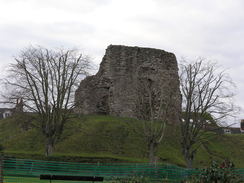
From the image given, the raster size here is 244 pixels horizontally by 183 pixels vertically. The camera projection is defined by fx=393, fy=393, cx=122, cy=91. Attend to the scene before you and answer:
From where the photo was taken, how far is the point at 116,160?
91.8 feet

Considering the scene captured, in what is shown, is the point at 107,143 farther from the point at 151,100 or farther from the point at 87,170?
the point at 87,170

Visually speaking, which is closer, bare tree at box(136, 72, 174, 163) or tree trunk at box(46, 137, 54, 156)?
tree trunk at box(46, 137, 54, 156)

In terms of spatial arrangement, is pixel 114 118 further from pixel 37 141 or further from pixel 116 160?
pixel 116 160

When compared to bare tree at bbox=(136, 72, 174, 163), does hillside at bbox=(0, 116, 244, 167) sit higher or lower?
lower

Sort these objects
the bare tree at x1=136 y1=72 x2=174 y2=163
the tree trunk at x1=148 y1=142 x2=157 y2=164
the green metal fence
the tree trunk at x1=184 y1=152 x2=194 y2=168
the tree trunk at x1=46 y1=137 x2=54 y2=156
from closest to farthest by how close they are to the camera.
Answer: the green metal fence < the tree trunk at x1=148 y1=142 x2=157 y2=164 < the tree trunk at x1=184 y1=152 x2=194 y2=168 < the tree trunk at x1=46 y1=137 x2=54 y2=156 < the bare tree at x1=136 y1=72 x2=174 y2=163

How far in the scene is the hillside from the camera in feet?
104

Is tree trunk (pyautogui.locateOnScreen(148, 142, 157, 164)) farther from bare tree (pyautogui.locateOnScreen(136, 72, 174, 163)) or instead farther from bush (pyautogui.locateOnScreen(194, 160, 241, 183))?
bush (pyautogui.locateOnScreen(194, 160, 241, 183))

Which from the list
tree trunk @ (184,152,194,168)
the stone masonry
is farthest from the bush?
the stone masonry

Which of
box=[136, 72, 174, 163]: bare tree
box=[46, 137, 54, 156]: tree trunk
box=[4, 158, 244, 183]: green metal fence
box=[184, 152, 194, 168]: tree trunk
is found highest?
box=[136, 72, 174, 163]: bare tree

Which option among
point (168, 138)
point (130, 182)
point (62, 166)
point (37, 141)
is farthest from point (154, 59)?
point (130, 182)

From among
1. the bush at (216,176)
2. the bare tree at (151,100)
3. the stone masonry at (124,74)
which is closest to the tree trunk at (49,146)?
the bare tree at (151,100)

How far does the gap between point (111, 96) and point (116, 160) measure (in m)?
13.3

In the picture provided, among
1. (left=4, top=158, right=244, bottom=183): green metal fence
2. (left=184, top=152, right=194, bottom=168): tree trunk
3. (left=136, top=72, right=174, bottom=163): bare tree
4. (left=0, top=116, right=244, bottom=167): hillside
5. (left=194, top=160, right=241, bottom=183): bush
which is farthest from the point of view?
(left=0, top=116, right=244, bottom=167): hillside

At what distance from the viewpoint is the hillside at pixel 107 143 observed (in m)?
31.7
